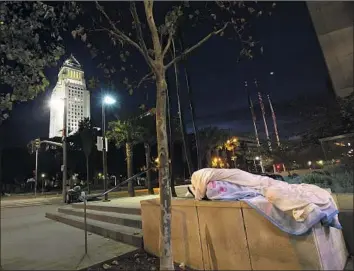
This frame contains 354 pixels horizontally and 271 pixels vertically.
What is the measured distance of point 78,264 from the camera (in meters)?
4.14

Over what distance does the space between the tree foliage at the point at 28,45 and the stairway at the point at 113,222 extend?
3147mm

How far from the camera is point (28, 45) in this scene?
3980 millimetres

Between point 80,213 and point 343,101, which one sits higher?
point 343,101

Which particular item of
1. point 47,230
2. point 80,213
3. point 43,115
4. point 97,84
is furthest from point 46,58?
point 80,213

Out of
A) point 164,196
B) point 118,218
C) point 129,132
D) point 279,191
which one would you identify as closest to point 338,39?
point 279,191

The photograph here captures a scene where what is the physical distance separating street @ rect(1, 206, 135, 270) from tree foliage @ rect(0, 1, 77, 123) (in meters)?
1.70

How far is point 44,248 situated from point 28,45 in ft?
A: 10.6

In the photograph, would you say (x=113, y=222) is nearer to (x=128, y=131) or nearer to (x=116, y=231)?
(x=116, y=231)

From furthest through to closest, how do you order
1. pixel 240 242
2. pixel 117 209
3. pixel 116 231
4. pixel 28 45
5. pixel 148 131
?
pixel 148 131, pixel 117 209, pixel 116 231, pixel 28 45, pixel 240 242

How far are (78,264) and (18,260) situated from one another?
988 millimetres

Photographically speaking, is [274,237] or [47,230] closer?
[274,237]

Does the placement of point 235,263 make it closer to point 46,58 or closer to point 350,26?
point 350,26

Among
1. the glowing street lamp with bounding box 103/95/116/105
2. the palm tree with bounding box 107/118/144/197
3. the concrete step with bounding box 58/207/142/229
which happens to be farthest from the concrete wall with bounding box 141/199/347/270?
the palm tree with bounding box 107/118/144/197

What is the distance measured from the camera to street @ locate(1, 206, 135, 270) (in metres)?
3.14
